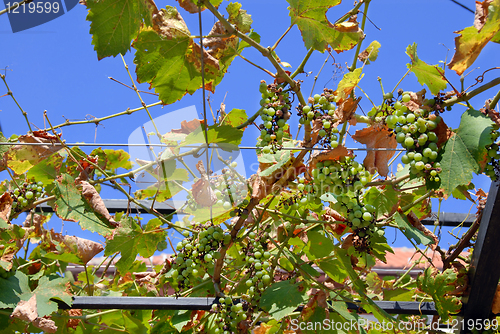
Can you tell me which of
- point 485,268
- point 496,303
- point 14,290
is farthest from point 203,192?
point 496,303

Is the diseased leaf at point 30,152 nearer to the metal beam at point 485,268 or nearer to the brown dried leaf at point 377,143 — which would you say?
the brown dried leaf at point 377,143

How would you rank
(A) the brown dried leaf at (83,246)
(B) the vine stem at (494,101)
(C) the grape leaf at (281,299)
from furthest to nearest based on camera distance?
(A) the brown dried leaf at (83,246)
(C) the grape leaf at (281,299)
(B) the vine stem at (494,101)

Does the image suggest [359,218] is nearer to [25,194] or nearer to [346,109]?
[346,109]

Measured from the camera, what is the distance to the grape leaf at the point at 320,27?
1.10 m

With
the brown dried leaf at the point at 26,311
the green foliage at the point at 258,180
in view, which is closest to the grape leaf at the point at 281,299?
the green foliage at the point at 258,180

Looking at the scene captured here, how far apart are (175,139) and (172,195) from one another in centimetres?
39

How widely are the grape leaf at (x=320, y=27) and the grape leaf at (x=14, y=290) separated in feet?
4.76

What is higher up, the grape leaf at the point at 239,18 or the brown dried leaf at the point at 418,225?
the grape leaf at the point at 239,18

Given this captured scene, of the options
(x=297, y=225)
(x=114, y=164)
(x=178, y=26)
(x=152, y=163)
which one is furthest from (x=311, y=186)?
(x=114, y=164)

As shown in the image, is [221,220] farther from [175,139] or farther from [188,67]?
[188,67]

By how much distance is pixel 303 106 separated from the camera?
1147mm

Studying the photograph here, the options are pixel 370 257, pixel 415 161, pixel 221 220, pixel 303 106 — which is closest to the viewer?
pixel 415 161

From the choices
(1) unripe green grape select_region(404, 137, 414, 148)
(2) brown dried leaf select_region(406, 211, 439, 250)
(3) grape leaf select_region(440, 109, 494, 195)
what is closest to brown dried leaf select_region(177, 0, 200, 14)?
(1) unripe green grape select_region(404, 137, 414, 148)

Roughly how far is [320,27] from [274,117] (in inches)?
12.9
